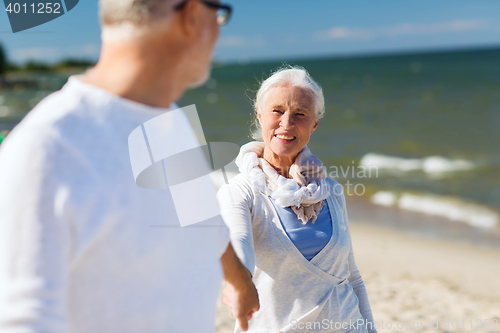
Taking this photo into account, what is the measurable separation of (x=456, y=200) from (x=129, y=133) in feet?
28.9

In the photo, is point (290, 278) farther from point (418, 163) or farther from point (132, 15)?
point (418, 163)

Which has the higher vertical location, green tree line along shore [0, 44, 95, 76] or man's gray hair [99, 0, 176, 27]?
man's gray hair [99, 0, 176, 27]

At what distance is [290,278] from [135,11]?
151cm

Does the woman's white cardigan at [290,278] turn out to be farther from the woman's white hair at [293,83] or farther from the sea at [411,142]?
the sea at [411,142]

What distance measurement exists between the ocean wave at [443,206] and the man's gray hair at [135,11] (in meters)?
7.55

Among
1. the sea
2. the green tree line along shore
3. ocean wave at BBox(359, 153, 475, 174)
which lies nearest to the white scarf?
the sea

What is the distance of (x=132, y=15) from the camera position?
836mm

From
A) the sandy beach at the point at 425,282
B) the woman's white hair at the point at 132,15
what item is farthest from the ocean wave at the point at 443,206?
the woman's white hair at the point at 132,15

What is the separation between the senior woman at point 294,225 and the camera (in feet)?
6.64

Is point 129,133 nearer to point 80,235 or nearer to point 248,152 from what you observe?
point 80,235

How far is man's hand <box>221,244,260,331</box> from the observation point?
123cm

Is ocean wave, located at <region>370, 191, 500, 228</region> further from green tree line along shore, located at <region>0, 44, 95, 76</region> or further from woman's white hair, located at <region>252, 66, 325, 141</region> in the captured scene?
green tree line along shore, located at <region>0, 44, 95, 76</region>

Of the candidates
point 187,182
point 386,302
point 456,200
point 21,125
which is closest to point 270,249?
point 187,182

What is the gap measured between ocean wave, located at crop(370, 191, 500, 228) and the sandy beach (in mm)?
1175
